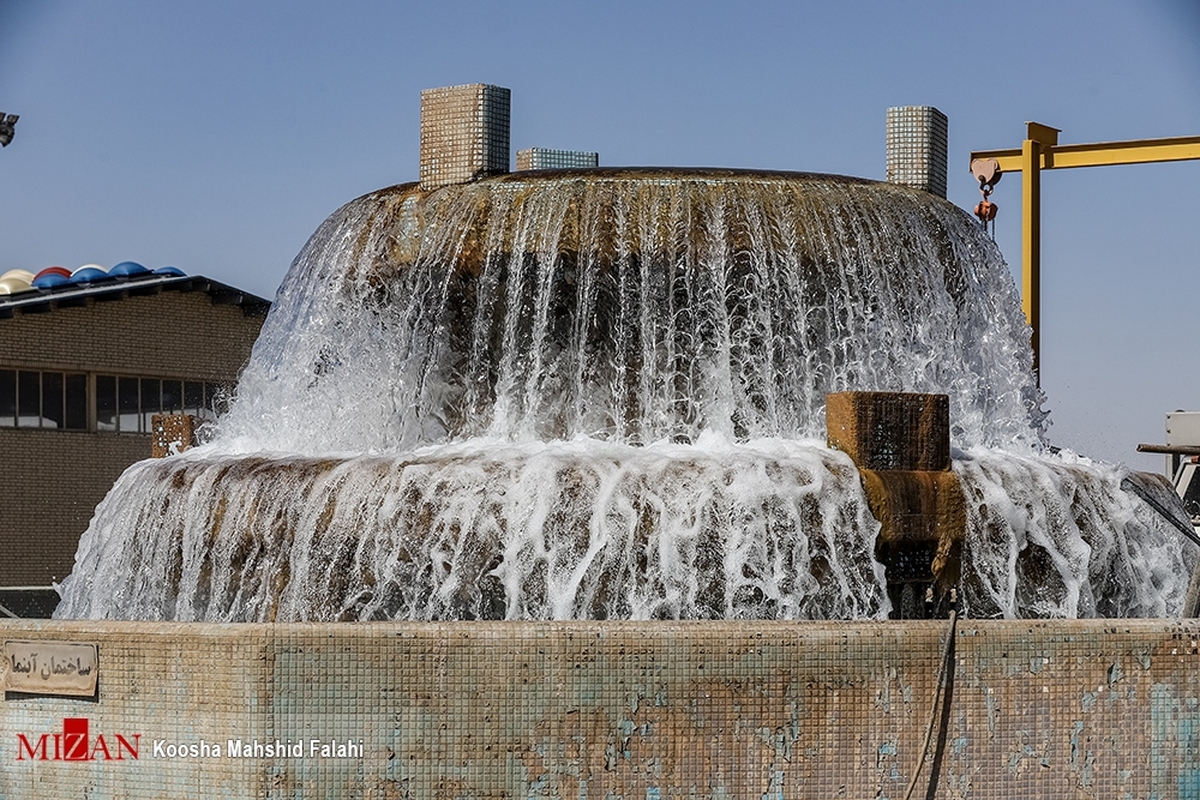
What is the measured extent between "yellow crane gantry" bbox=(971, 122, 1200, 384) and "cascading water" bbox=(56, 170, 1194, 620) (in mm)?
10397

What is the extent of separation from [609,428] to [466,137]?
8.22 ft

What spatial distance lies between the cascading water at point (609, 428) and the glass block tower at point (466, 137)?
36 centimetres

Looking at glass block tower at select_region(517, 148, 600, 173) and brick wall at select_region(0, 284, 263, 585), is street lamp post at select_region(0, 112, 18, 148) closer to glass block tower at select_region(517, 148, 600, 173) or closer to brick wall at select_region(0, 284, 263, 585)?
glass block tower at select_region(517, 148, 600, 173)

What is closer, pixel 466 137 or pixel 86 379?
pixel 466 137

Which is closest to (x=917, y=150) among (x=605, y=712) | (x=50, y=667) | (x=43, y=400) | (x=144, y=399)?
(x=605, y=712)

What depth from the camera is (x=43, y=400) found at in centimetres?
2475

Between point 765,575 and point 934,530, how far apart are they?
3.14 feet

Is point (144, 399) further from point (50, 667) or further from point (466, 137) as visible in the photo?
point (50, 667)

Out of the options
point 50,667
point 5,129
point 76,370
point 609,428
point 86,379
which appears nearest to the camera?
point 50,667

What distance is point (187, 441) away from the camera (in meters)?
11.6

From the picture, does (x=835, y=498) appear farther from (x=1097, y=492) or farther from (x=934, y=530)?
(x=1097, y=492)

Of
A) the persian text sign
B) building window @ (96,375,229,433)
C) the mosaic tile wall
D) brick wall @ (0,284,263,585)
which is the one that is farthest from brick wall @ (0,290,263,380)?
the mosaic tile wall

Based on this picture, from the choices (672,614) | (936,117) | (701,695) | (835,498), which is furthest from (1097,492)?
(936,117)

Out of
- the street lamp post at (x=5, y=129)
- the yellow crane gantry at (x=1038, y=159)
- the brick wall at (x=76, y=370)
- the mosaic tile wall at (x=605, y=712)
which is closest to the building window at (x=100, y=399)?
the brick wall at (x=76, y=370)
